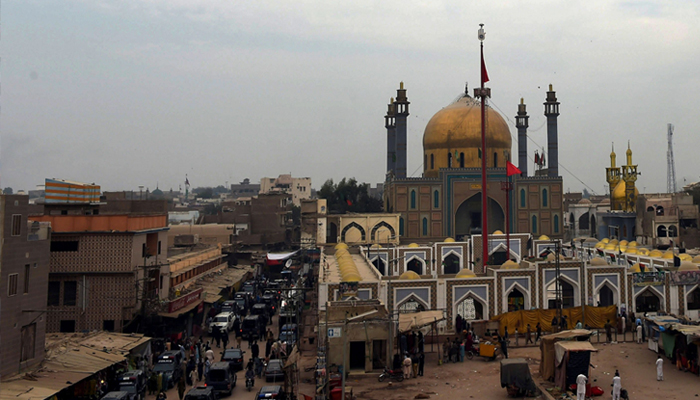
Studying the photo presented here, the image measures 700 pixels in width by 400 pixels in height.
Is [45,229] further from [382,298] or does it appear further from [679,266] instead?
[679,266]

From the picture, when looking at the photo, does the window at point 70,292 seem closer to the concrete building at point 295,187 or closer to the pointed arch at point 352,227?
the pointed arch at point 352,227

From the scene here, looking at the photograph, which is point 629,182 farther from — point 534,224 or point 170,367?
point 170,367

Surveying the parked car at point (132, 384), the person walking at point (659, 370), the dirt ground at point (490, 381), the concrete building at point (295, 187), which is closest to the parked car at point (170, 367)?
the parked car at point (132, 384)

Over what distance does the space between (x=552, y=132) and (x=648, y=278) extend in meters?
29.4

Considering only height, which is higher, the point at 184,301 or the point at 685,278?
the point at 685,278

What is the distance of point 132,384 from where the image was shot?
59.6 ft

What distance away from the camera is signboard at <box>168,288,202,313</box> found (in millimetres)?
26267

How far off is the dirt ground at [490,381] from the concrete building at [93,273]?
749 cm

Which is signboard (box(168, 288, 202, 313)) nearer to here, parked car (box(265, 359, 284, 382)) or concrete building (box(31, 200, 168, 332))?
concrete building (box(31, 200, 168, 332))

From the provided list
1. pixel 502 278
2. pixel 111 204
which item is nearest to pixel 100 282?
pixel 111 204

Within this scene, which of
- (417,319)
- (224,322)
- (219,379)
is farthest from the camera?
(224,322)

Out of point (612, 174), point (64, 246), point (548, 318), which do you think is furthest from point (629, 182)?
point (64, 246)

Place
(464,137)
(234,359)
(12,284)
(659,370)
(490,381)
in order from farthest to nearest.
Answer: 1. (464,137)
2. (234,359)
3. (490,381)
4. (659,370)
5. (12,284)

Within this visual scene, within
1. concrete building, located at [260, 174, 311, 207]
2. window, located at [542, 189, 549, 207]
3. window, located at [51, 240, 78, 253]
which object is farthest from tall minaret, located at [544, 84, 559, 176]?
concrete building, located at [260, 174, 311, 207]
